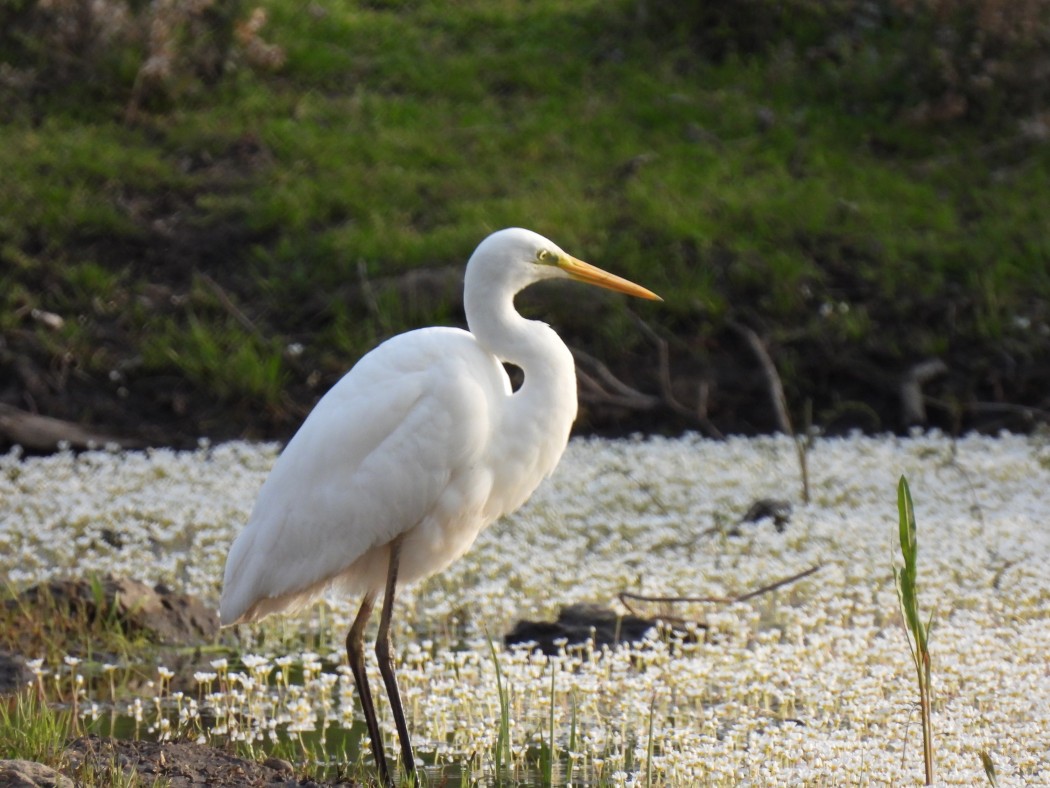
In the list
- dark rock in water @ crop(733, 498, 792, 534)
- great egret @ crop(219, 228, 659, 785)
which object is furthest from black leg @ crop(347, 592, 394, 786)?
dark rock in water @ crop(733, 498, 792, 534)

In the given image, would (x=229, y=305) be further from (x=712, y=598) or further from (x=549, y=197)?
(x=712, y=598)

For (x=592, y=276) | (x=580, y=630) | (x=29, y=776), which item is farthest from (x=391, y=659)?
(x=29, y=776)

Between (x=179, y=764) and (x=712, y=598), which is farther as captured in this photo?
(x=712, y=598)

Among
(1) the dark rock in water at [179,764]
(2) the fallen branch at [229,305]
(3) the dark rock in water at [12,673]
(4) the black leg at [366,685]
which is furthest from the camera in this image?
(2) the fallen branch at [229,305]

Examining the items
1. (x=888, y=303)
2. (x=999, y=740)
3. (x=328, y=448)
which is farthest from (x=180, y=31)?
(x=999, y=740)

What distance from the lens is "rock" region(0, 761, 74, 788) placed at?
10.5ft

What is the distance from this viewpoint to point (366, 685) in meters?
4.30

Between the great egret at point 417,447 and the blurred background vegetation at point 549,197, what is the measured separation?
185 inches

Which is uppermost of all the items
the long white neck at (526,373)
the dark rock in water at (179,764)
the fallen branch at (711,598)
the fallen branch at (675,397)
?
the fallen branch at (675,397)

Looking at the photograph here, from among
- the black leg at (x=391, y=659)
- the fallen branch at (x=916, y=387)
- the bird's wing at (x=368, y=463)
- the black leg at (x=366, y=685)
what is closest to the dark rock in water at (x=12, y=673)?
A: the bird's wing at (x=368, y=463)

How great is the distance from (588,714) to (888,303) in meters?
5.73

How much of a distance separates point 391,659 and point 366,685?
0.17m

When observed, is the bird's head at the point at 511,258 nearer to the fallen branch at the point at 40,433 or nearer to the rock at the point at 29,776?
the rock at the point at 29,776

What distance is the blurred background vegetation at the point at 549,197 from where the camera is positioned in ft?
30.8
